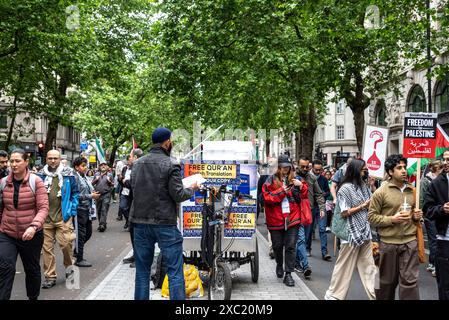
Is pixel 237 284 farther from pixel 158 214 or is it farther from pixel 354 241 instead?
pixel 158 214

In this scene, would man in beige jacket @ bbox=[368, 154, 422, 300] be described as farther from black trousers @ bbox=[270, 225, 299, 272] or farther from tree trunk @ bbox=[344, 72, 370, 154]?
tree trunk @ bbox=[344, 72, 370, 154]

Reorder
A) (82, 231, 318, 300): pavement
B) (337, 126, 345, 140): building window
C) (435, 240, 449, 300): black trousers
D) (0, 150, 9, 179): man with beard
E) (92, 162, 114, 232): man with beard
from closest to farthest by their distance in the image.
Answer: (435, 240, 449, 300): black trousers < (82, 231, 318, 300): pavement < (0, 150, 9, 179): man with beard < (92, 162, 114, 232): man with beard < (337, 126, 345, 140): building window

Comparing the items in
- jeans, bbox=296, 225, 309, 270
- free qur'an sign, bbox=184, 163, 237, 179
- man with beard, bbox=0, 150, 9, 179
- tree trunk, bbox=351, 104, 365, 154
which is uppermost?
tree trunk, bbox=351, 104, 365, 154

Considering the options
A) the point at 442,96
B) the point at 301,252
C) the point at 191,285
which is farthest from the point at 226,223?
the point at 442,96

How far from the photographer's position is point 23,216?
6.76 m

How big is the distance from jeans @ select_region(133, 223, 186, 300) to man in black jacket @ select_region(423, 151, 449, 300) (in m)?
2.67

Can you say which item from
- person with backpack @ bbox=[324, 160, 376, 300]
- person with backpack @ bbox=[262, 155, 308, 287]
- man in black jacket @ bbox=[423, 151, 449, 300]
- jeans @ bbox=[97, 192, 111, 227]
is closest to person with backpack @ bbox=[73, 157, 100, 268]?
person with backpack @ bbox=[262, 155, 308, 287]

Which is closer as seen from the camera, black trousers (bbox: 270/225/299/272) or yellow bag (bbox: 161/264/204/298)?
yellow bag (bbox: 161/264/204/298)

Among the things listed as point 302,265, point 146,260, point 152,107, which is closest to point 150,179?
point 146,260

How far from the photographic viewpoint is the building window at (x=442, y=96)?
29.5 meters

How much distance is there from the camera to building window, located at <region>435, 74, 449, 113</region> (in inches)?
1161
